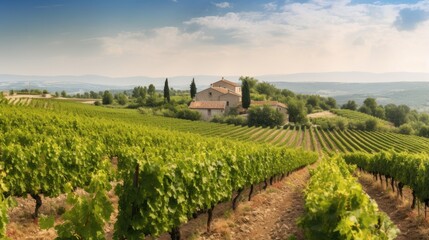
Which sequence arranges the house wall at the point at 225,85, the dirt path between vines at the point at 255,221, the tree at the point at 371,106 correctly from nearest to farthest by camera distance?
1. the dirt path between vines at the point at 255,221
2. the house wall at the point at 225,85
3. the tree at the point at 371,106

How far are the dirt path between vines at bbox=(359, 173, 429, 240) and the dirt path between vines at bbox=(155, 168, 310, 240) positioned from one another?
3.87 m

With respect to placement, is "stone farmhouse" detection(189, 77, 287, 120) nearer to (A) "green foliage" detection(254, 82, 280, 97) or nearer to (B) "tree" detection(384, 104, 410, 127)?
→ (A) "green foliage" detection(254, 82, 280, 97)

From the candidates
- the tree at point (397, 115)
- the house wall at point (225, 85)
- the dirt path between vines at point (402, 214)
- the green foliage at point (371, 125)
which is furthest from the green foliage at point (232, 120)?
the tree at point (397, 115)

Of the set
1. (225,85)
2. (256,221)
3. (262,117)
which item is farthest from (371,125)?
(256,221)

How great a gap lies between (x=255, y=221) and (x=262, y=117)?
238 feet

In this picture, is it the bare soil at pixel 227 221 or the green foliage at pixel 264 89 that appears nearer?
the bare soil at pixel 227 221

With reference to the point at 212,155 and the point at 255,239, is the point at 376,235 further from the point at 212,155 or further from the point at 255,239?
the point at 212,155

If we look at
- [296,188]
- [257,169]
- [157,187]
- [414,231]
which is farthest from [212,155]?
[296,188]

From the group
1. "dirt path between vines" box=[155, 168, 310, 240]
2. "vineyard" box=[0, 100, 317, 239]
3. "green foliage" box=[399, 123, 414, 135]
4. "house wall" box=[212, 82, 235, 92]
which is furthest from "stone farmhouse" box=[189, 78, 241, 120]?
"vineyard" box=[0, 100, 317, 239]

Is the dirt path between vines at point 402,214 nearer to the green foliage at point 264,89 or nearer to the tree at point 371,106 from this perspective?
the green foliage at point 264,89

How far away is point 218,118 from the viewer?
8519 cm

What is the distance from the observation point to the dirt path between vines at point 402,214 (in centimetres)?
1204

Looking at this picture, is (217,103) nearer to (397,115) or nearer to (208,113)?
(208,113)

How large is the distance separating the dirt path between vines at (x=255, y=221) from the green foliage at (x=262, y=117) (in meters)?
66.5
